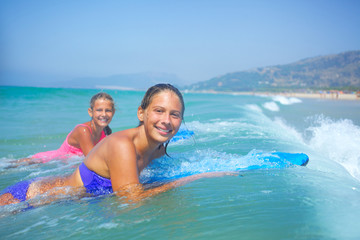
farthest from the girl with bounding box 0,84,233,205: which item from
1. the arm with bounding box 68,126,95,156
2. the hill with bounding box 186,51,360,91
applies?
the hill with bounding box 186,51,360,91

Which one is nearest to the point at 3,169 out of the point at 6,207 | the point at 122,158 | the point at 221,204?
the point at 6,207

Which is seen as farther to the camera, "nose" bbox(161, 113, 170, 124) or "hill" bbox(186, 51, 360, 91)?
"hill" bbox(186, 51, 360, 91)

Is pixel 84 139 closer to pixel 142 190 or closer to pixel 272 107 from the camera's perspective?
pixel 142 190

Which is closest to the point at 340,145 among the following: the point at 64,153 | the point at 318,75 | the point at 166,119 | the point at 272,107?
the point at 166,119

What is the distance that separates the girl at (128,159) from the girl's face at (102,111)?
2092 millimetres

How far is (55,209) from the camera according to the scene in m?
2.42

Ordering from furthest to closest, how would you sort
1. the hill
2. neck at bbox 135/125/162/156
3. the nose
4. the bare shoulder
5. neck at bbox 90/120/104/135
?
the hill < neck at bbox 90/120/104/135 < neck at bbox 135/125/162/156 < the nose < the bare shoulder

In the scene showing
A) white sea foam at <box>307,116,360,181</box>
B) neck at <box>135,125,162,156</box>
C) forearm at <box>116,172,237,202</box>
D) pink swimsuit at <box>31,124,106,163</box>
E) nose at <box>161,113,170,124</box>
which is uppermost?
nose at <box>161,113,170,124</box>

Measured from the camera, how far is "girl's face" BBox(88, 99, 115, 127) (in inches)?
191

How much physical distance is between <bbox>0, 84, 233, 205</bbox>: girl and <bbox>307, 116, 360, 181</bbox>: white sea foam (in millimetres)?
3589

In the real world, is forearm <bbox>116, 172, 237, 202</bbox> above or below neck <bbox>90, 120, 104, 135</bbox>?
below

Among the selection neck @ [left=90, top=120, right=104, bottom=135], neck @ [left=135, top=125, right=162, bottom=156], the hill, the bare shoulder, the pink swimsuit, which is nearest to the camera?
the bare shoulder

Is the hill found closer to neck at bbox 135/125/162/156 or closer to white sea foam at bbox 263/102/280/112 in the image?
white sea foam at bbox 263/102/280/112

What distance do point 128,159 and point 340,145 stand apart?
5762 mm
